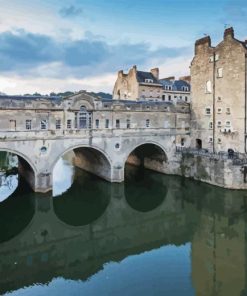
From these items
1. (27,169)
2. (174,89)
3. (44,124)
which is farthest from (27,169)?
(174,89)

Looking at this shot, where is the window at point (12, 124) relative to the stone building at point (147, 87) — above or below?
below

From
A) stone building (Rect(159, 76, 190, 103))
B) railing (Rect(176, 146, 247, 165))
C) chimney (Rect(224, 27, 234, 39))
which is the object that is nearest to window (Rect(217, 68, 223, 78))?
chimney (Rect(224, 27, 234, 39))

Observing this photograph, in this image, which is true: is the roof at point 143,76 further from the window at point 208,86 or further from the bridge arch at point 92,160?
the bridge arch at point 92,160

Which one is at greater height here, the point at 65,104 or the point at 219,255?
the point at 65,104

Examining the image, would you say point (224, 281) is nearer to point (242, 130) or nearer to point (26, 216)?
point (26, 216)

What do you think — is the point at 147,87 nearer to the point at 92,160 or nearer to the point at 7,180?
the point at 92,160

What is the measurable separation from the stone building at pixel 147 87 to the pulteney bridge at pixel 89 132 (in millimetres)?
13228

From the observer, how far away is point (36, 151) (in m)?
28.7

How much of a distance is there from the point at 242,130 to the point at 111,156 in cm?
1409

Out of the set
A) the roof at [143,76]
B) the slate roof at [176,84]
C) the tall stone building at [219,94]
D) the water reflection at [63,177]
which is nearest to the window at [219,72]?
the tall stone building at [219,94]

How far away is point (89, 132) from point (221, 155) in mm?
13552

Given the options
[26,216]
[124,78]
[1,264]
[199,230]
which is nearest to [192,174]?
[199,230]

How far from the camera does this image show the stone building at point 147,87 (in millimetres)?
51531

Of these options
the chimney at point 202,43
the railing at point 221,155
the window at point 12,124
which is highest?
the chimney at point 202,43
